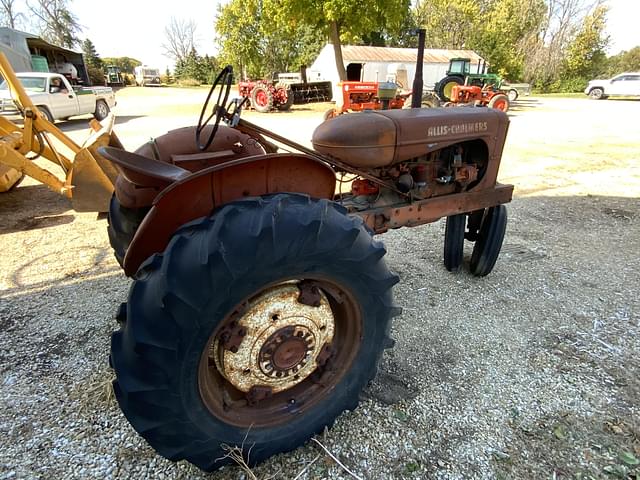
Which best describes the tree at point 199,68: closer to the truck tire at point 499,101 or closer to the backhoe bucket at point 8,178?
the truck tire at point 499,101

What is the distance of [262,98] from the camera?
643 inches

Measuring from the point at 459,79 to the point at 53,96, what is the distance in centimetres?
1457

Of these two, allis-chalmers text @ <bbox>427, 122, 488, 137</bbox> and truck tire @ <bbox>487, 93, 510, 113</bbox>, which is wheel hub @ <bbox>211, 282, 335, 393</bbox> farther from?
truck tire @ <bbox>487, 93, 510, 113</bbox>

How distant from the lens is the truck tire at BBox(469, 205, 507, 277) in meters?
3.09

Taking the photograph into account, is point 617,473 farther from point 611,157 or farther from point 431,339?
point 611,157

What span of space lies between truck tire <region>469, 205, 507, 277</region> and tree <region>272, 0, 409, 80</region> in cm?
1629

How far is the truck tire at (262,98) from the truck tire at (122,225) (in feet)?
48.4

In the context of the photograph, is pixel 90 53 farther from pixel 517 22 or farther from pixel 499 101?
pixel 499 101

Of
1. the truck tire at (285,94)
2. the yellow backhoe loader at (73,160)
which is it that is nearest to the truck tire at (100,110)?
the truck tire at (285,94)

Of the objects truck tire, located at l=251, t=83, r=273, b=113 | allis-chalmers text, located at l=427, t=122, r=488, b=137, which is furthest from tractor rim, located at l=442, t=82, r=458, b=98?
allis-chalmers text, located at l=427, t=122, r=488, b=137

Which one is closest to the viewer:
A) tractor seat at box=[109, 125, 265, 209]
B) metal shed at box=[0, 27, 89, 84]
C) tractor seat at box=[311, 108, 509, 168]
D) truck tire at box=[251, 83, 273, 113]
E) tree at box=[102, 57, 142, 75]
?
tractor seat at box=[109, 125, 265, 209]

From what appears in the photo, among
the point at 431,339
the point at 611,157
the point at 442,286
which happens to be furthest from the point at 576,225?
the point at 611,157

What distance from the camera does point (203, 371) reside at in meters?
1.49

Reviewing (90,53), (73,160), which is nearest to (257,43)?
(73,160)
